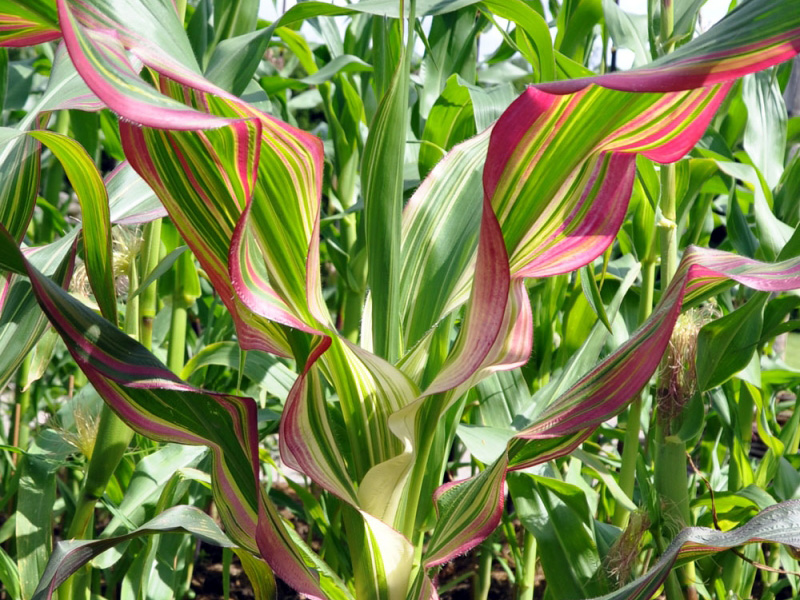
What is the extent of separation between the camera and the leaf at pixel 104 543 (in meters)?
0.44

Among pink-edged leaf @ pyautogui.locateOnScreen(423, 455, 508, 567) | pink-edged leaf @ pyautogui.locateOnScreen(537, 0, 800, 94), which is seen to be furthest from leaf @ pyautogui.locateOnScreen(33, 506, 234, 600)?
pink-edged leaf @ pyautogui.locateOnScreen(537, 0, 800, 94)

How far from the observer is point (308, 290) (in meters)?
0.39

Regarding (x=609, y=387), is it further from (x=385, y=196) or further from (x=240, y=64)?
(x=240, y=64)

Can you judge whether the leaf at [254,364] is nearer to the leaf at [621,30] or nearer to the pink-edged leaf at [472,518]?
the pink-edged leaf at [472,518]

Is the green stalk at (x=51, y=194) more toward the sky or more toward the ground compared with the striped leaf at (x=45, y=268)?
more toward the ground

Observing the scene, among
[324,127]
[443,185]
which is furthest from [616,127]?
[324,127]

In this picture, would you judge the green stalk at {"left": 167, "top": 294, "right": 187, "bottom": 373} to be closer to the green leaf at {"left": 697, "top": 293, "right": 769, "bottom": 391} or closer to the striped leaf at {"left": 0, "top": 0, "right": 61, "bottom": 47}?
the striped leaf at {"left": 0, "top": 0, "right": 61, "bottom": 47}

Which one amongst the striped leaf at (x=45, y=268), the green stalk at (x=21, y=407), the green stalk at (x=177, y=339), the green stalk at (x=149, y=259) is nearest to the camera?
the striped leaf at (x=45, y=268)

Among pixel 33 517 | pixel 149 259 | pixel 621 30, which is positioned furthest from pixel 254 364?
pixel 621 30

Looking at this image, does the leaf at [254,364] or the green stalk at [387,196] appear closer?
the green stalk at [387,196]

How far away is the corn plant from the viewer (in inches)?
14.3

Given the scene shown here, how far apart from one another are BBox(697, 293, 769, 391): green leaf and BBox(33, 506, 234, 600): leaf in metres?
0.39

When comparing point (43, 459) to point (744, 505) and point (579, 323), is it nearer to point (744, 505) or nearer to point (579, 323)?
point (579, 323)

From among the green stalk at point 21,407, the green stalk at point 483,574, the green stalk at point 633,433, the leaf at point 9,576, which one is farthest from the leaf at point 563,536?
the green stalk at point 21,407
